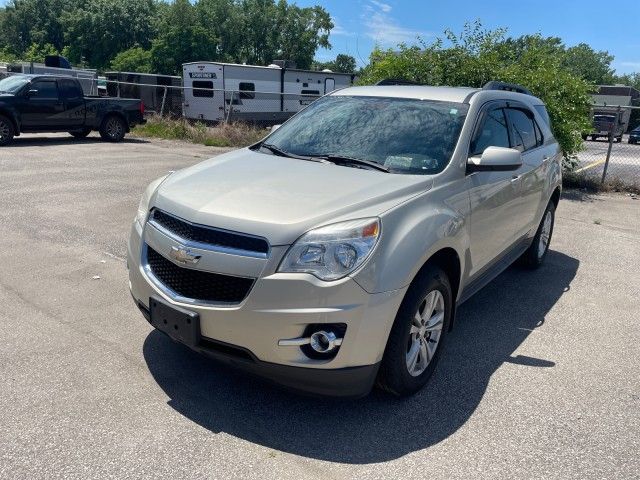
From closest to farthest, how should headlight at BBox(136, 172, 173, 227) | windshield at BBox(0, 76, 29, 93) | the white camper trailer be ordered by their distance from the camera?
headlight at BBox(136, 172, 173, 227), windshield at BBox(0, 76, 29, 93), the white camper trailer

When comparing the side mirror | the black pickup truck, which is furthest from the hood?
the black pickup truck

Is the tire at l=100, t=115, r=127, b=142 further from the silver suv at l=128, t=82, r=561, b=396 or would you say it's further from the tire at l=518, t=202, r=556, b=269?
the tire at l=518, t=202, r=556, b=269

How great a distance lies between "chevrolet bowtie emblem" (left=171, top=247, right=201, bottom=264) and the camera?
117 inches

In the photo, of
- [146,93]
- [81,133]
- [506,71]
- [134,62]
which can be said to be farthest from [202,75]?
[134,62]

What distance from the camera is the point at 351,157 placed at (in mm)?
3871

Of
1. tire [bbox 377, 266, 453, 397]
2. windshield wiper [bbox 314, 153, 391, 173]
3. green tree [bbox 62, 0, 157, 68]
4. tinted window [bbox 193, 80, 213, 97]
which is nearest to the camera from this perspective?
tire [bbox 377, 266, 453, 397]

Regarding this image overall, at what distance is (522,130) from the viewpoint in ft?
17.0

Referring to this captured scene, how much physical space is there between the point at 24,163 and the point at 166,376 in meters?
9.57

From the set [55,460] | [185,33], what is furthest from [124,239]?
[185,33]

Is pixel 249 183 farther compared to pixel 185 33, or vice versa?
pixel 185 33

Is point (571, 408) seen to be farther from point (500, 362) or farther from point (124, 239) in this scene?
point (124, 239)

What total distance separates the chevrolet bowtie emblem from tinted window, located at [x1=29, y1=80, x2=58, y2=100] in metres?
13.4

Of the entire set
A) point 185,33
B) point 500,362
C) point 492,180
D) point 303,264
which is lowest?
point 500,362

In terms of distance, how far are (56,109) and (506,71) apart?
11.1 meters
